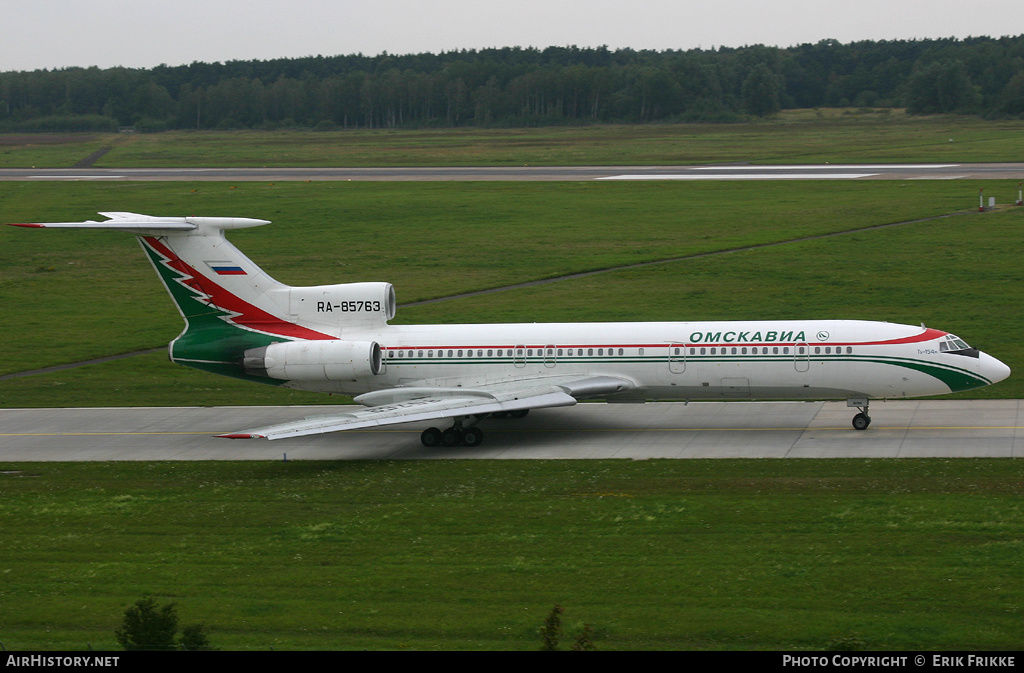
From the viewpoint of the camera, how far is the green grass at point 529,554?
2025cm

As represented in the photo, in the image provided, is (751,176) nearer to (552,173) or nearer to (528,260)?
(552,173)

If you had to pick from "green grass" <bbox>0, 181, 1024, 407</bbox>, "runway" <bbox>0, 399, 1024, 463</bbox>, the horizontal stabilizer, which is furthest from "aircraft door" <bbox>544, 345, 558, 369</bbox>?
"green grass" <bbox>0, 181, 1024, 407</bbox>

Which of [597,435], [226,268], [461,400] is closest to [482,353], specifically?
[461,400]

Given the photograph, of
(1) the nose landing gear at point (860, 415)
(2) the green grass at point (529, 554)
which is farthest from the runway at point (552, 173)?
(2) the green grass at point (529, 554)

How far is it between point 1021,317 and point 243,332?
3367cm

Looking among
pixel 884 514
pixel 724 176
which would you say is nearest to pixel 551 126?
pixel 724 176

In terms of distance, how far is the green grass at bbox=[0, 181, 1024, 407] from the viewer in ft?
169

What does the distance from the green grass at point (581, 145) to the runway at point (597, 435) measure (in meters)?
72.2

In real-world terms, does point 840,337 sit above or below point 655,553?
above

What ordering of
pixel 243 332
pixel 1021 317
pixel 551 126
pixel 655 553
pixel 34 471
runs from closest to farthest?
pixel 655 553
pixel 34 471
pixel 243 332
pixel 1021 317
pixel 551 126

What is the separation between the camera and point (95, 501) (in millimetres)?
30109

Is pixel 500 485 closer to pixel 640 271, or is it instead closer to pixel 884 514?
pixel 884 514

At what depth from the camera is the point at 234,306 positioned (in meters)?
37.8

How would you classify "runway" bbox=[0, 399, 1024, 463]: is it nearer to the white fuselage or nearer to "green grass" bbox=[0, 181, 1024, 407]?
the white fuselage
